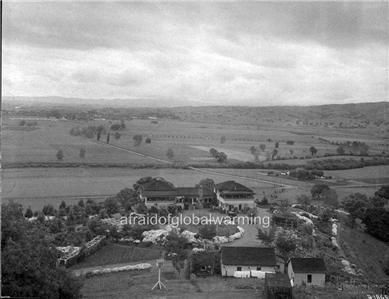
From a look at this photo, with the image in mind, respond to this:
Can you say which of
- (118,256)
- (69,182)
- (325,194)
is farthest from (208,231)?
(69,182)

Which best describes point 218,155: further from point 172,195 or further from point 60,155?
point 60,155

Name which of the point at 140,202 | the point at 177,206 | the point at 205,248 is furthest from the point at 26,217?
the point at 205,248

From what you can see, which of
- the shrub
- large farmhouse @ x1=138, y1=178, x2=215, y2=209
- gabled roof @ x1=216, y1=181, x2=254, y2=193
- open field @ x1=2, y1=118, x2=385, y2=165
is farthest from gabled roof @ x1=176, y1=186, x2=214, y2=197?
the shrub

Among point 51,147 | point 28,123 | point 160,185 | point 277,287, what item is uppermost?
point 28,123

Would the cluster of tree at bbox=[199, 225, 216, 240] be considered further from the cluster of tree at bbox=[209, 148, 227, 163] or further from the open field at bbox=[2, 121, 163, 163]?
the open field at bbox=[2, 121, 163, 163]

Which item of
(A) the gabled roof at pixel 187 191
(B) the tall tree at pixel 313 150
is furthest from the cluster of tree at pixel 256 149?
(A) the gabled roof at pixel 187 191
